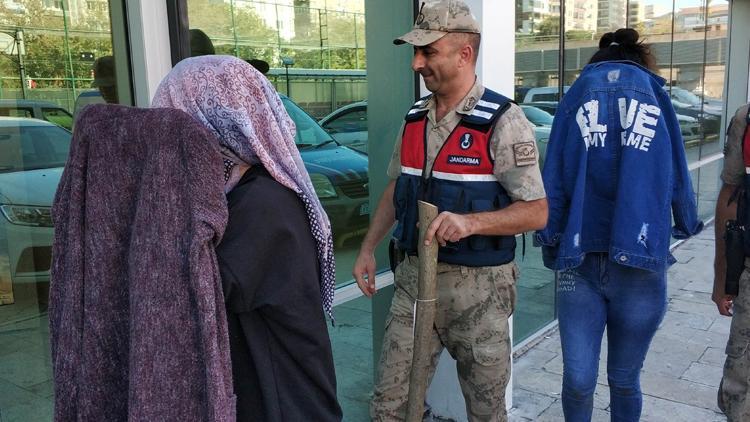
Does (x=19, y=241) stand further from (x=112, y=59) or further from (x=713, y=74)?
(x=713, y=74)

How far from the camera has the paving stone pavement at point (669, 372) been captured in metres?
3.69

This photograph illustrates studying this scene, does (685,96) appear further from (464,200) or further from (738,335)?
(464,200)

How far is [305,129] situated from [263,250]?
193 centimetres

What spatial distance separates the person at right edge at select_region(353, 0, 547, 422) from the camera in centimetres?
233

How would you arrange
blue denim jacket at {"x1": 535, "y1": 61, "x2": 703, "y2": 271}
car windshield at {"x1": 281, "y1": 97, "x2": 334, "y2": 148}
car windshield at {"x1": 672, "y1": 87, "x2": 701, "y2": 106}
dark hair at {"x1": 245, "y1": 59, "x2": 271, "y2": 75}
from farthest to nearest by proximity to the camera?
car windshield at {"x1": 672, "y1": 87, "x2": 701, "y2": 106}, car windshield at {"x1": 281, "y1": 97, "x2": 334, "y2": 148}, dark hair at {"x1": 245, "y1": 59, "x2": 271, "y2": 75}, blue denim jacket at {"x1": 535, "y1": 61, "x2": 703, "y2": 271}

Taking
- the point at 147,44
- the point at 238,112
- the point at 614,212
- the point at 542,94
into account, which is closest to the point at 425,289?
the point at 238,112

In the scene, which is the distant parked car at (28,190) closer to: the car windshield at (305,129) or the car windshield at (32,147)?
the car windshield at (32,147)

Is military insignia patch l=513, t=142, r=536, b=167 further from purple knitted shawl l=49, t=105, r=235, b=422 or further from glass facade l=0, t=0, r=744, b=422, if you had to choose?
purple knitted shawl l=49, t=105, r=235, b=422

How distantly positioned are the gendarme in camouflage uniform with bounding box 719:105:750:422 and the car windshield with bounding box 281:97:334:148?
1.89 meters

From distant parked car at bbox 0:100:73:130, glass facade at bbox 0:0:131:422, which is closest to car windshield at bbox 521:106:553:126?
glass facade at bbox 0:0:131:422

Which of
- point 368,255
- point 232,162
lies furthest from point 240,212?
point 368,255

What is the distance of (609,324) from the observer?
2.69 m

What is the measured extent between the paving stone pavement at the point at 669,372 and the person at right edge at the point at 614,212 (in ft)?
3.62

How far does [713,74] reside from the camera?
28.7ft
